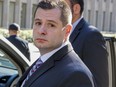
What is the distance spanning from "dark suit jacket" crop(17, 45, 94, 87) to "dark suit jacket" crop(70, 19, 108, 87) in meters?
0.89

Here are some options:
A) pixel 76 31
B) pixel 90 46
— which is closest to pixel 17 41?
pixel 76 31

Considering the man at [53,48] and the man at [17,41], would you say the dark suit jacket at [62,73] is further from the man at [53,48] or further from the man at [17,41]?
the man at [17,41]

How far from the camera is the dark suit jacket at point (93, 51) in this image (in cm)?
331

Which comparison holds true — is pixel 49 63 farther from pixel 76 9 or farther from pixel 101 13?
pixel 101 13

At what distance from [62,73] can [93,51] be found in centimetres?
107

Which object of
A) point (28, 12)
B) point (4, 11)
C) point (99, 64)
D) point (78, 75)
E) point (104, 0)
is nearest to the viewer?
point (78, 75)

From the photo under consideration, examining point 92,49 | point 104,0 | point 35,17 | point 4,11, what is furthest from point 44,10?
point 104,0

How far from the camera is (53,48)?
243 cm

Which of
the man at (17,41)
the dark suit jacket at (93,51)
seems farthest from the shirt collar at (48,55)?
the man at (17,41)

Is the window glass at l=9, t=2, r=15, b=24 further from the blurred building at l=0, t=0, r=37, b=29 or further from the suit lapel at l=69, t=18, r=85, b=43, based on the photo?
the suit lapel at l=69, t=18, r=85, b=43

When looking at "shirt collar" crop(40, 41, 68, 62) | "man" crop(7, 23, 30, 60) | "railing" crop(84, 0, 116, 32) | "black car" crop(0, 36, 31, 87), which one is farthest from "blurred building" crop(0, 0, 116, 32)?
"shirt collar" crop(40, 41, 68, 62)

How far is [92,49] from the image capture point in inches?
132

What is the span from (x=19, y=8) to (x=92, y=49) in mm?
32787

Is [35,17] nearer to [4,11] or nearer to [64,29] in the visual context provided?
[64,29]
